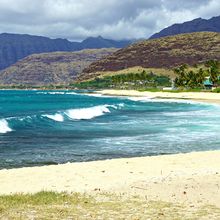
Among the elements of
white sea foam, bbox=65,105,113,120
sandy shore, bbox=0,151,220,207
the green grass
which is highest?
the green grass

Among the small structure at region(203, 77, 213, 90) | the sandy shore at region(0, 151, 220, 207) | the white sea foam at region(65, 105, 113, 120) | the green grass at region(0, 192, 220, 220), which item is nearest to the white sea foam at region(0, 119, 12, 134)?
the white sea foam at region(65, 105, 113, 120)

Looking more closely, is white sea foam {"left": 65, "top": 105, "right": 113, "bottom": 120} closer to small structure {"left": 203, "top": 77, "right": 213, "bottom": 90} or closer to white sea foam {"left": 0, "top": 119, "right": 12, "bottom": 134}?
white sea foam {"left": 0, "top": 119, "right": 12, "bottom": 134}

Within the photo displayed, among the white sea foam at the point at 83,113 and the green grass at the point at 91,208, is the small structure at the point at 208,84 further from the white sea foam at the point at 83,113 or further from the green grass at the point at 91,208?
the green grass at the point at 91,208

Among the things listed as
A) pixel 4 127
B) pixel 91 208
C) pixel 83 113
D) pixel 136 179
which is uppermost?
pixel 91 208

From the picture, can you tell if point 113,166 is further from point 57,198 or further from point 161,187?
point 57,198

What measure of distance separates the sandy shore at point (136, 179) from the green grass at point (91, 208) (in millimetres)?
922

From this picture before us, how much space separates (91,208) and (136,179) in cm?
524

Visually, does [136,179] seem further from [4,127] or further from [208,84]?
[208,84]

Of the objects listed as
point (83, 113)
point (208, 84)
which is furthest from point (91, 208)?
point (208, 84)

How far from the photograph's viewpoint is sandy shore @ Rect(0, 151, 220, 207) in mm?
14922

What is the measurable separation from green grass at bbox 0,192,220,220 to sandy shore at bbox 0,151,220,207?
922 mm

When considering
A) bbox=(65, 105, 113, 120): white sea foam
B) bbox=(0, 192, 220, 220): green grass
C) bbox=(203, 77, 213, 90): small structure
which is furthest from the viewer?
bbox=(203, 77, 213, 90): small structure

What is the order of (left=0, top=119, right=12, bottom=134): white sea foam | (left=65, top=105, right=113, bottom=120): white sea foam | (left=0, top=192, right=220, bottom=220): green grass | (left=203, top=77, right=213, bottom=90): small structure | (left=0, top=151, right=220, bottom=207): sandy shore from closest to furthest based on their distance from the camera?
(left=0, top=192, right=220, bottom=220): green grass → (left=0, top=151, right=220, bottom=207): sandy shore → (left=0, top=119, right=12, bottom=134): white sea foam → (left=65, top=105, right=113, bottom=120): white sea foam → (left=203, top=77, right=213, bottom=90): small structure

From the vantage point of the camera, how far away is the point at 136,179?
1761 centimetres
